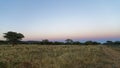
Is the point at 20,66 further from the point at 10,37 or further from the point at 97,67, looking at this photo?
the point at 10,37

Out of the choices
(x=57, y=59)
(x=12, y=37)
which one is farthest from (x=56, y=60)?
(x=12, y=37)

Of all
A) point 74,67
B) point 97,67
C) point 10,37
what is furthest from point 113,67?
point 10,37

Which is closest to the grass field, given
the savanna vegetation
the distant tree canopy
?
the savanna vegetation

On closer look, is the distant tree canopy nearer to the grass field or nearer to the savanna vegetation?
the savanna vegetation

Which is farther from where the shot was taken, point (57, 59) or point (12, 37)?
point (12, 37)

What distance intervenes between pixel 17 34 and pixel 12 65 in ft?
201

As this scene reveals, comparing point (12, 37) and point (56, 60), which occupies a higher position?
point (12, 37)

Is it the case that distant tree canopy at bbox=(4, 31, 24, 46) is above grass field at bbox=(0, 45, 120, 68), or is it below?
above

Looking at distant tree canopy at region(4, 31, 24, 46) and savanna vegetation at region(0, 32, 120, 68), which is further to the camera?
distant tree canopy at region(4, 31, 24, 46)

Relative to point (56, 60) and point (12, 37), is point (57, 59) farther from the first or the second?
point (12, 37)

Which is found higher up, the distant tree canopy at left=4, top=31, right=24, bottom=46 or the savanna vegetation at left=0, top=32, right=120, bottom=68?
the distant tree canopy at left=4, top=31, right=24, bottom=46

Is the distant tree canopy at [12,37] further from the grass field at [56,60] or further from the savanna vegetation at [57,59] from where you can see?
the grass field at [56,60]

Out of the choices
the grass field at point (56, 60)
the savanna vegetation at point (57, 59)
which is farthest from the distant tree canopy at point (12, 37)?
the grass field at point (56, 60)

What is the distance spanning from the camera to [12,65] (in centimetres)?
1201
